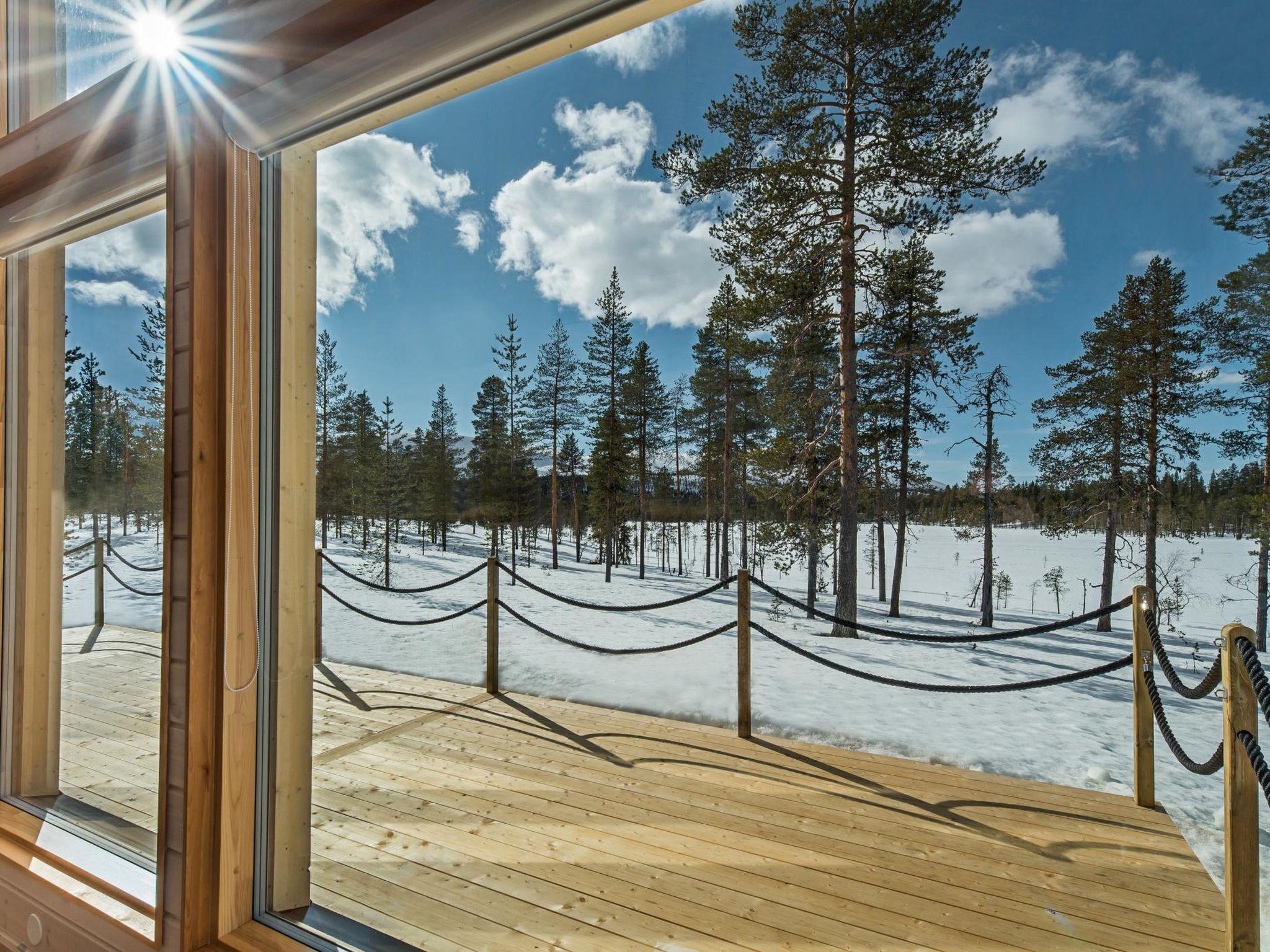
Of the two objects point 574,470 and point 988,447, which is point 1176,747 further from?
point 574,470

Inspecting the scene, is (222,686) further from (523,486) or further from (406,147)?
(523,486)

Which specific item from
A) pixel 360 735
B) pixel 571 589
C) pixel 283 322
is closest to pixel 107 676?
pixel 360 735

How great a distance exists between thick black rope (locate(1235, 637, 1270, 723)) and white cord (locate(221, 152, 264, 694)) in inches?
72.3

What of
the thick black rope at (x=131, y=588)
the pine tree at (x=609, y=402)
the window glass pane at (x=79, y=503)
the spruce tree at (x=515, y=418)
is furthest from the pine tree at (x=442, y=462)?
the window glass pane at (x=79, y=503)

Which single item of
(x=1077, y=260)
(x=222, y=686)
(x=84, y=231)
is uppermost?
(x=1077, y=260)

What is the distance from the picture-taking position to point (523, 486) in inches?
614

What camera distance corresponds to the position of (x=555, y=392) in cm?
1538

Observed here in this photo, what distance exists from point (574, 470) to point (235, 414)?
52.6ft

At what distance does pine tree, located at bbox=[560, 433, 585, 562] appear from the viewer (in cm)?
1605

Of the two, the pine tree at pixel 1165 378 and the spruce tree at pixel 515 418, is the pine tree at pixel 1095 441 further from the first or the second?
the spruce tree at pixel 515 418

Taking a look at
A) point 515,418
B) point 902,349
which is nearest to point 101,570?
point 902,349

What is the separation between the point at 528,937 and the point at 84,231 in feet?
7.76

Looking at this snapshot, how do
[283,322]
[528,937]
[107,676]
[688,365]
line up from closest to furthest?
[283,322], [528,937], [107,676], [688,365]

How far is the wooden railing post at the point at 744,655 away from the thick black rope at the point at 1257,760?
1.67m
